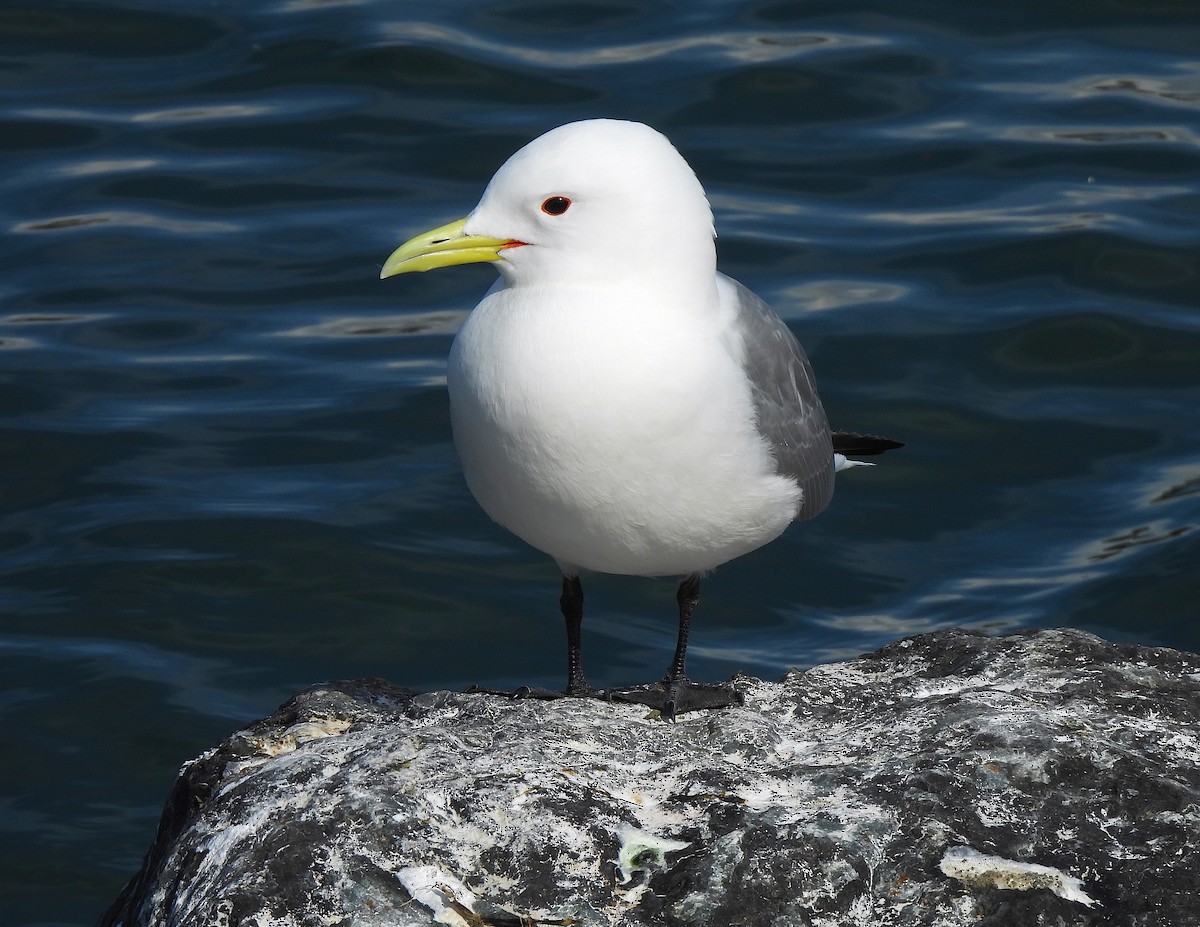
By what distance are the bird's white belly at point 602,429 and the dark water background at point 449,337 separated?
257 centimetres

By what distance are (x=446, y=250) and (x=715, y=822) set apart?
1.75m

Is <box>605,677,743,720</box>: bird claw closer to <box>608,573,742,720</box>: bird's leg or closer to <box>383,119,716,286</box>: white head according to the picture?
<box>608,573,742,720</box>: bird's leg

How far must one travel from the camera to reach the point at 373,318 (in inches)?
379

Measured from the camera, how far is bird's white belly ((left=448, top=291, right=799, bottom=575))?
4301mm

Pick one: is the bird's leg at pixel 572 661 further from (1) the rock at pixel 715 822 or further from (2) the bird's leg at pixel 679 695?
(1) the rock at pixel 715 822

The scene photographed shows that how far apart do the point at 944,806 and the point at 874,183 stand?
7603 mm

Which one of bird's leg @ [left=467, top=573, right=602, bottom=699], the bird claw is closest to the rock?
the bird claw

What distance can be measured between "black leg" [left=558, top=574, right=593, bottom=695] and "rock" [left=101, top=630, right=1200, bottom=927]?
0.87 meters

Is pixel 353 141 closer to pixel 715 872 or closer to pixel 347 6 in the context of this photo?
pixel 347 6

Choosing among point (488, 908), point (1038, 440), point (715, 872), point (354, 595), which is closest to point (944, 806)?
point (715, 872)

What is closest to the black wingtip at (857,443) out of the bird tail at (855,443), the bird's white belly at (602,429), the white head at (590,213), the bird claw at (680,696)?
the bird tail at (855,443)

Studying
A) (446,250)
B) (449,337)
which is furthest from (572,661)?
(449,337)

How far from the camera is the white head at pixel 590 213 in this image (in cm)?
433

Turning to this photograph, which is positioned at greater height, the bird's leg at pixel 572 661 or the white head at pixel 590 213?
the white head at pixel 590 213
